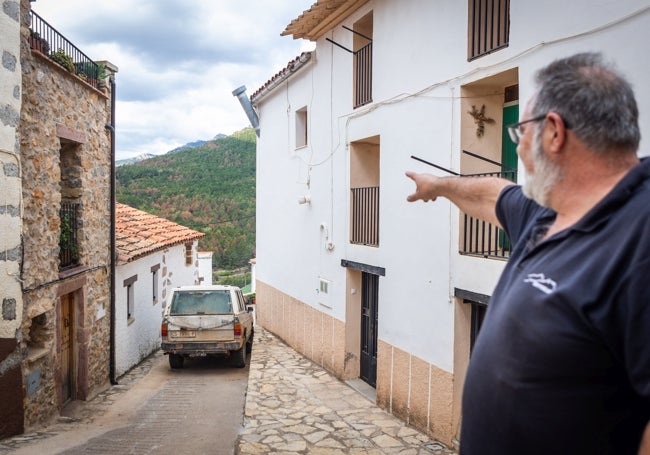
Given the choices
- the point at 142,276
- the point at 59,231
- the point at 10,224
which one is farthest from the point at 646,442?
the point at 142,276

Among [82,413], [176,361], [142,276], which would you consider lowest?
[176,361]

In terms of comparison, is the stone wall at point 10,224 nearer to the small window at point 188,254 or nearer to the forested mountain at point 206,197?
the small window at point 188,254

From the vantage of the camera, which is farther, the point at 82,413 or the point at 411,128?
the point at 82,413

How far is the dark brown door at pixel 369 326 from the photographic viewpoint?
899 centimetres

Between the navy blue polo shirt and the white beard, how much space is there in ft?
0.51

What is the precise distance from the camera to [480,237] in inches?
249

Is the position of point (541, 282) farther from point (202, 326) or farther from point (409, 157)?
point (202, 326)

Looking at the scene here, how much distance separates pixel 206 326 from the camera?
1204 cm

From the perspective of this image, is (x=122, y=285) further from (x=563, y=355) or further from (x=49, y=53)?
(x=563, y=355)

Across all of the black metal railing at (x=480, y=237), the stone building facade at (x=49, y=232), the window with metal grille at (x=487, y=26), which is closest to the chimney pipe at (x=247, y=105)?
the stone building facade at (x=49, y=232)

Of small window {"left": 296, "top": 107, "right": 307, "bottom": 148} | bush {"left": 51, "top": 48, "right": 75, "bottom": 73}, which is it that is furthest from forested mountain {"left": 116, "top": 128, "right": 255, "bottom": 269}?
bush {"left": 51, "top": 48, "right": 75, "bottom": 73}

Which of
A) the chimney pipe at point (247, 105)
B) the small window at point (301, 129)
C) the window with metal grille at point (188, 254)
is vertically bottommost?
the window with metal grille at point (188, 254)

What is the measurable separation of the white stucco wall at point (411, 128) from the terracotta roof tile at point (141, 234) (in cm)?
360

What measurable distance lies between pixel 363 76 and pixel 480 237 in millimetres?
3835
